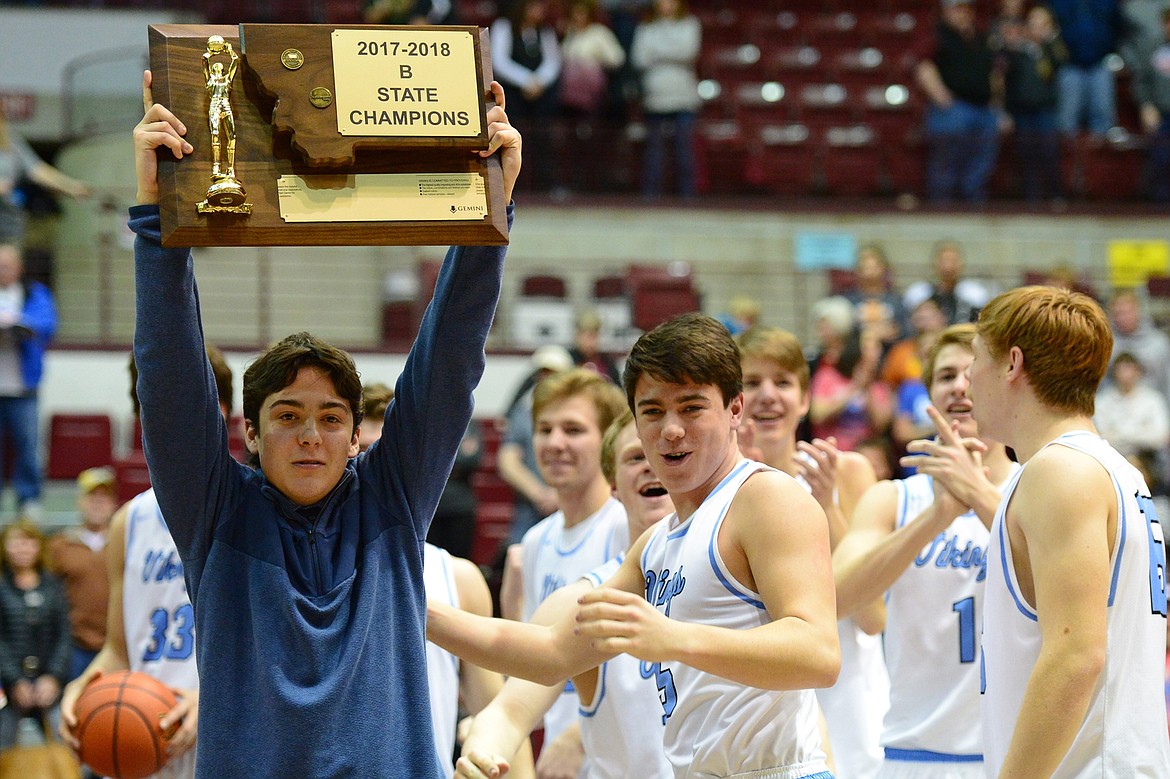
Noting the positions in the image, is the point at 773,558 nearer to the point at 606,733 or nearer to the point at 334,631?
the point at 334,631

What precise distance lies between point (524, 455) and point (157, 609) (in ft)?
18.2

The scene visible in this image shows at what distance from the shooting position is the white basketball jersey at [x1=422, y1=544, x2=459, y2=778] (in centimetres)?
495

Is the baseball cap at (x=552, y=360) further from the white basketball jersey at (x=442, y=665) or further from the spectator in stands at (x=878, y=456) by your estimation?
the white basketball jersey at (x=442, y=665)

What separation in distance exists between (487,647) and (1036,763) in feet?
4.65

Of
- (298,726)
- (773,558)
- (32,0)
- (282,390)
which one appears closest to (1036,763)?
(773,558)

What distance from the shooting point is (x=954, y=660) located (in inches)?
192

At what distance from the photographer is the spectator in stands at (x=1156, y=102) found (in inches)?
650

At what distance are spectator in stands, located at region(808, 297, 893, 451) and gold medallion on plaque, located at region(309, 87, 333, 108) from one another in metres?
7.57

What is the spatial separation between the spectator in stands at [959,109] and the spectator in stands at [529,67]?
418 cm

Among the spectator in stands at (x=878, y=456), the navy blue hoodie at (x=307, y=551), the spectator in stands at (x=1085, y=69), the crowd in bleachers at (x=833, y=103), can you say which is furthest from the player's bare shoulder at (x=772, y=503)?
the spectator in stands at (x=1085, y=69)

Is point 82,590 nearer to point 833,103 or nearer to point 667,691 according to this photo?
point 667,691

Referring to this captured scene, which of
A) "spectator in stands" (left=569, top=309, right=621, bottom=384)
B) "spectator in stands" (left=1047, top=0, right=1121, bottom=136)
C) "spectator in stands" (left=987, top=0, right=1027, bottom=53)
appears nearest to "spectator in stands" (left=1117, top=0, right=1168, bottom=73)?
"spectator in stands" (left=1047, top=0, right=1121, bottom=136)

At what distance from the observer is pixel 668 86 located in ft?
51.2

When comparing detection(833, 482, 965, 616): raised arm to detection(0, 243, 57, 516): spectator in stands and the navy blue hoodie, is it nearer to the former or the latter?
the navy blue hoodie
